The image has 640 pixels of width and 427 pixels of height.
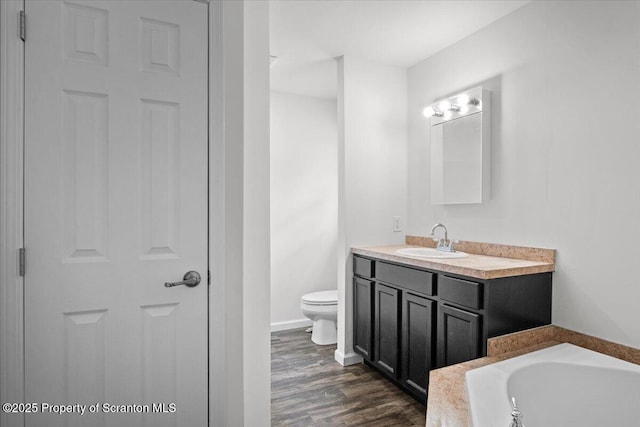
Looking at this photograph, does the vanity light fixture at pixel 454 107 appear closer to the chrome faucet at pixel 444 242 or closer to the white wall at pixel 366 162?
the white wall at pixel 366 162

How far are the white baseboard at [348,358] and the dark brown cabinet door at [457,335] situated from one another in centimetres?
101

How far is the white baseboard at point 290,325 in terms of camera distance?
3839mm

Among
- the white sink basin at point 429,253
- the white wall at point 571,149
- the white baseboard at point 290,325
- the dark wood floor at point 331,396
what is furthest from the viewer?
the white baseboard at point 290,325

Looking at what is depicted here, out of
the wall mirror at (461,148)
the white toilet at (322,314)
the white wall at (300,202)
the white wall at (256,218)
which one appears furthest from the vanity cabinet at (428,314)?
the white wall at (300,202)

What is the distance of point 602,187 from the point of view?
1.85 m

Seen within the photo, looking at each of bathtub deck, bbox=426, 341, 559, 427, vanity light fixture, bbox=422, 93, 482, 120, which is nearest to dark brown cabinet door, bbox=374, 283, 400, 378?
bathtub deck, bbox=426, 341, 559, 427

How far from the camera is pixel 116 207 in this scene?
1.41 meters

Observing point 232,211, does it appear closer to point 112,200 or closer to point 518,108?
point 112,200

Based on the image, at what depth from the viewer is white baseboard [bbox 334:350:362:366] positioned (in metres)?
2.96

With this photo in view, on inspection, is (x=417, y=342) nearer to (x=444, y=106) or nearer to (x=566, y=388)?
(x=566, y=388)

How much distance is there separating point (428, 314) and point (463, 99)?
150 cm

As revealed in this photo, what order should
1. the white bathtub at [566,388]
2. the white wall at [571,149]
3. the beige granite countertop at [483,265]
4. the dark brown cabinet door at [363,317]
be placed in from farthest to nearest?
the dark brown cabinet door at [363,317]
the beige granite countertop at [483,265]
the white wall at [571,149]
the white bathtub at [566,388]

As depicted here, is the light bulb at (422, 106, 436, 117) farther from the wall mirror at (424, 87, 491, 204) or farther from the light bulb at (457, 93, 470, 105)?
the light bulb at (457, 93, 470, 105)

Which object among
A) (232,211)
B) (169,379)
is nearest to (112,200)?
(232,211)
